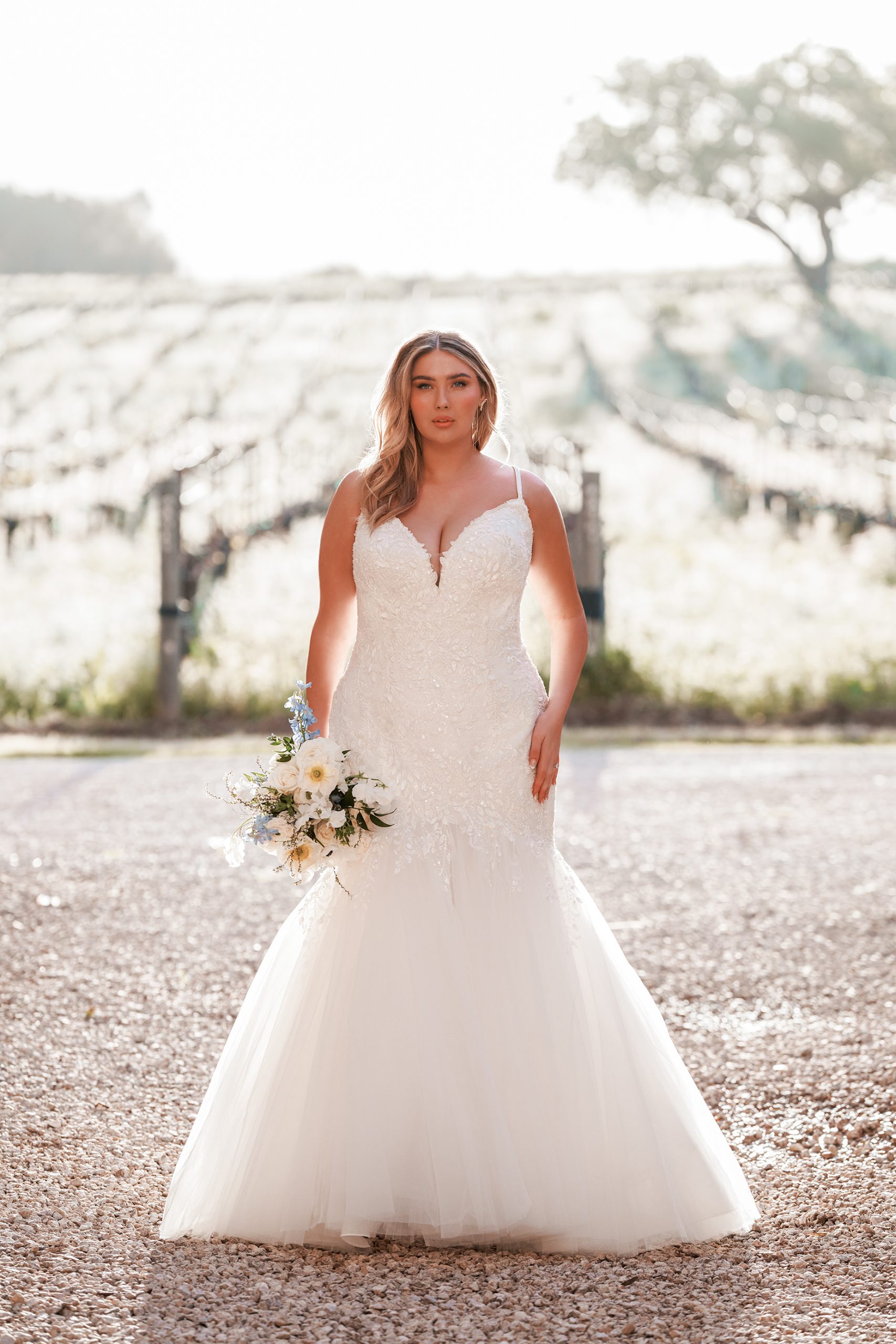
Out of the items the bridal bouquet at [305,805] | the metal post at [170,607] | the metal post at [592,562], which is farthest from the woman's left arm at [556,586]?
the metal post at [170,607]

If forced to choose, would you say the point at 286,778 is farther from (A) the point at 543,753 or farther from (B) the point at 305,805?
(A) the point at 543,753

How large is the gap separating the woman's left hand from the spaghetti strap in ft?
2.09

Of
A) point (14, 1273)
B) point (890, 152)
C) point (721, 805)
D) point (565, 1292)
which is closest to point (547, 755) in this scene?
point (565, 1292)

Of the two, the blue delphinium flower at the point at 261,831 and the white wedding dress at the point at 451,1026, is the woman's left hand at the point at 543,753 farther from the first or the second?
the blue delphinium flower at the point at 261,831

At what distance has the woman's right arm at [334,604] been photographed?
392 cm

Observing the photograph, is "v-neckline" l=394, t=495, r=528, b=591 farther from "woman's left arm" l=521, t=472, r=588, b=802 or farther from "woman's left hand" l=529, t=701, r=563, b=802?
"woman's left hand" l=529, t=701, r=563, b=802

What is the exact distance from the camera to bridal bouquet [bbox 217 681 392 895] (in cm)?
352

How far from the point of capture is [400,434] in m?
3.87

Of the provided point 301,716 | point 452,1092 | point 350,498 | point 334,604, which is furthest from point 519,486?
point 452,1092

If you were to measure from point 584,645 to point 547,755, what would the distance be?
0.45 m

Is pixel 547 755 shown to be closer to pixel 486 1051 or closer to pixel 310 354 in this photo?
pixel 486 1051

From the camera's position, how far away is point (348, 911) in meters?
3.67

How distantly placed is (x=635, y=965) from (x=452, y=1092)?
8.91 feet

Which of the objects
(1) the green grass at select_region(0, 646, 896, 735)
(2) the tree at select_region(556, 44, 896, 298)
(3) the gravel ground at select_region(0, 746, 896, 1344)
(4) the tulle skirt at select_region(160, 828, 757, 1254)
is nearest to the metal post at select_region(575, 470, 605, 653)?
(1) the green grass at select_region(0, 646, 896, 735)
